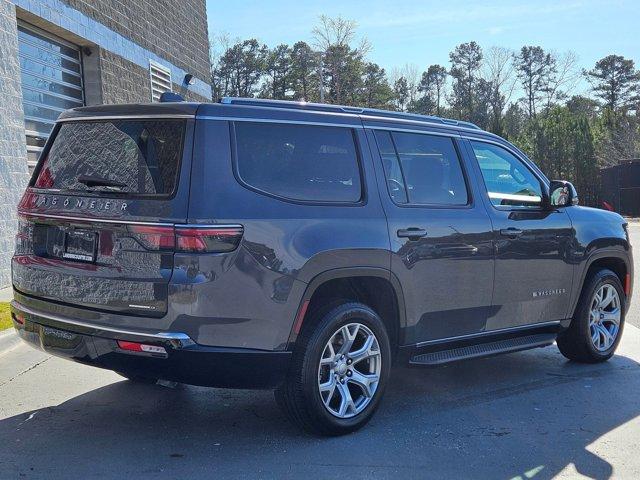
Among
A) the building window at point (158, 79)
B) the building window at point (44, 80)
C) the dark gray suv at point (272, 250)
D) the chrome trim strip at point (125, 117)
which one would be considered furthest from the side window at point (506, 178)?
the building window at point (158, 79)

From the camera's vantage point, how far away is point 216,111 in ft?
13.3

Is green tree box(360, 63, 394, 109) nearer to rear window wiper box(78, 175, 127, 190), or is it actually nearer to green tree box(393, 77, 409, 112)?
green tree box(393, 77, 409, 112)

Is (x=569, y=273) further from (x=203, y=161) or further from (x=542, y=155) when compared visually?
(x=542, y=155)

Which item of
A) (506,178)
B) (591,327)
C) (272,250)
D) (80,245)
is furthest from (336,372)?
(591,327)

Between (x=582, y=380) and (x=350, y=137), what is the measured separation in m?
2.99

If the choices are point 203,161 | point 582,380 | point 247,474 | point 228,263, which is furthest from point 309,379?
point 582,380

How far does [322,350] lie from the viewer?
4.25 m

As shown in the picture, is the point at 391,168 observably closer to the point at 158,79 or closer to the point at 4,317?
the point at 4,317

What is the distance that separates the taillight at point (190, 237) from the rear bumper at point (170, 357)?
475 mm

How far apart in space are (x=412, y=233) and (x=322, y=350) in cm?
104

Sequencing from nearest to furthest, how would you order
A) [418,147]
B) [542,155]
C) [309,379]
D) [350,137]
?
[309,379]
[350,137]
[418,147]
[542,155]

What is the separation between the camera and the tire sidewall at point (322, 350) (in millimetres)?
4184

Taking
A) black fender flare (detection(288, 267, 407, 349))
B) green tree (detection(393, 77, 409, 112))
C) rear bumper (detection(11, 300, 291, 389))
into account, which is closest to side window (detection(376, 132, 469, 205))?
black fender flare (detection(288, 267, 407, 349))

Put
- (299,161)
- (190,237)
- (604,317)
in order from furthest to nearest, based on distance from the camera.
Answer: (604,317) → (299,161) → (190,237)
